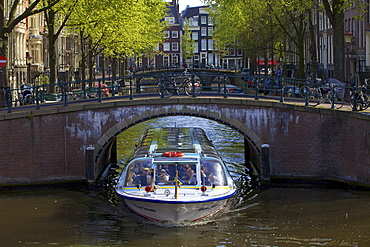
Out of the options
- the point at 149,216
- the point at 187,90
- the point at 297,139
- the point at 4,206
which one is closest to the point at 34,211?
the point at 4,206

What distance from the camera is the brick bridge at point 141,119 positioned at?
2423cm

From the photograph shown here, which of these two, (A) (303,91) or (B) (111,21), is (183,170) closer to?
(A) (303,91)

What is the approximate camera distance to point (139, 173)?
20.4 metres

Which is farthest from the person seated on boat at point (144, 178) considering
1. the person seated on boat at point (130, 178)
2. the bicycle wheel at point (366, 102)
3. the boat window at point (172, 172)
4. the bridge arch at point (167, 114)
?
the bicycle wheel at point (366, 102)

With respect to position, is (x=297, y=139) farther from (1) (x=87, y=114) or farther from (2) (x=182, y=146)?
(1) (x=87, y=114)

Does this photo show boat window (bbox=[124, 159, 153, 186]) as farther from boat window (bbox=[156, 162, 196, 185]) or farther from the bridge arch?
the bridge arch

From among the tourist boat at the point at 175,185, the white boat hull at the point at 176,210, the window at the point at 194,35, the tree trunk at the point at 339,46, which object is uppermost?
the window at the point at 194,35

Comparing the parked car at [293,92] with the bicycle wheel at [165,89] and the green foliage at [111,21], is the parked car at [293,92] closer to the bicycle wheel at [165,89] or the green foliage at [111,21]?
the bicycle wheel at [165,89]

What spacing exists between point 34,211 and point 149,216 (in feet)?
13.8

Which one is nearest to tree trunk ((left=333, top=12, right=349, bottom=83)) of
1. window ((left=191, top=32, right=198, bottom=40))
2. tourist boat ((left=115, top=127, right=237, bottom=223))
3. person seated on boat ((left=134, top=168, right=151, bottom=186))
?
tourist boat ((left=115, top=127, right=237, bottom=223))

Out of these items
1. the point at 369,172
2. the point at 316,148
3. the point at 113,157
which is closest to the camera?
the point at 369,172

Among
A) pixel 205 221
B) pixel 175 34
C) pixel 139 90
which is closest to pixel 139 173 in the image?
pixel 205 221

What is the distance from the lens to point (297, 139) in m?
24.8

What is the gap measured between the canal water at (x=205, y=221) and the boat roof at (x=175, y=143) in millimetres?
1969
